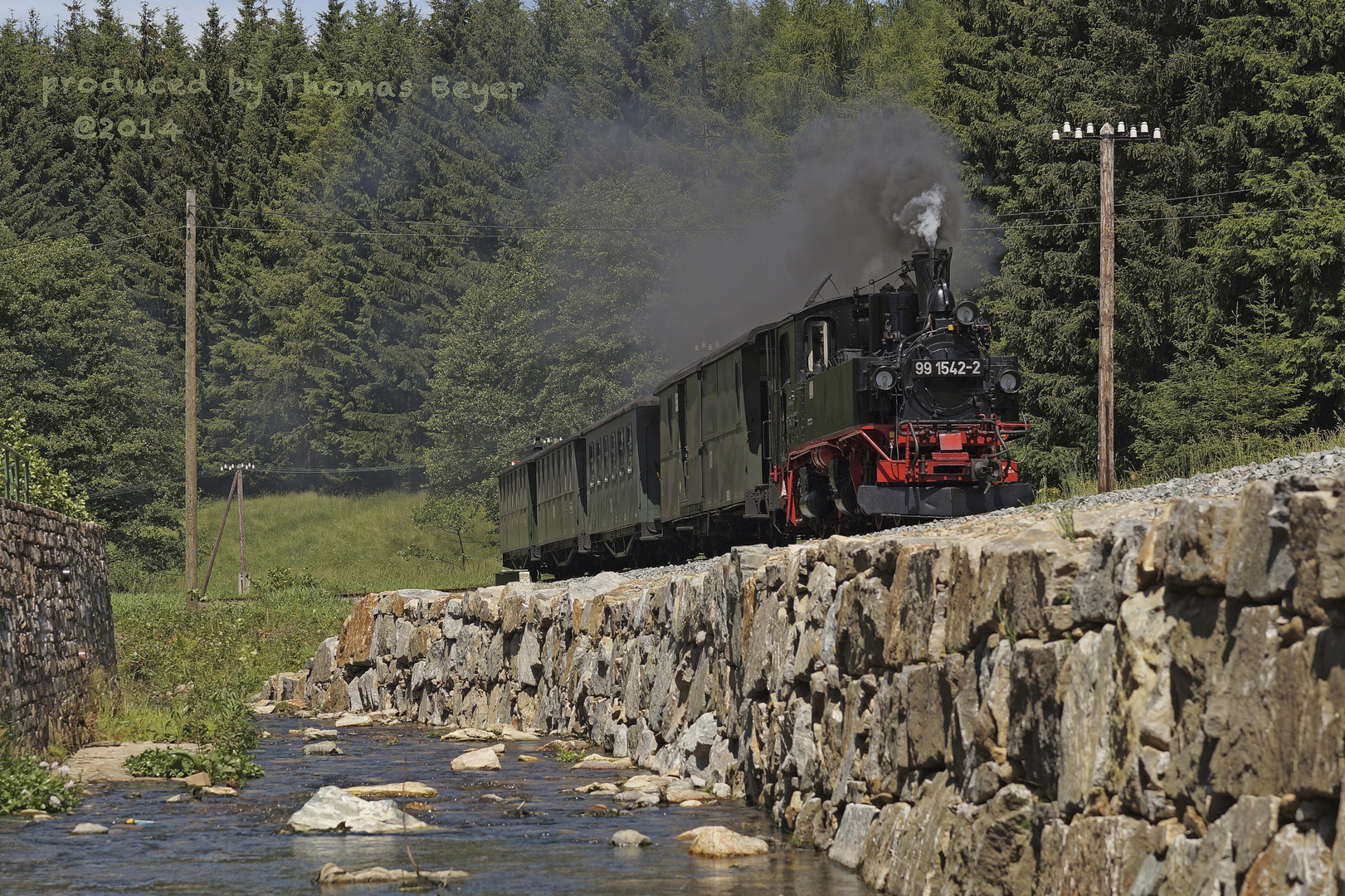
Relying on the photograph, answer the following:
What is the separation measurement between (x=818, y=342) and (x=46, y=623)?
902 centimetres

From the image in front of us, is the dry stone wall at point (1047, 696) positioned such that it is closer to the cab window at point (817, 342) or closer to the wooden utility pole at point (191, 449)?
the cab window at point (817, 342)

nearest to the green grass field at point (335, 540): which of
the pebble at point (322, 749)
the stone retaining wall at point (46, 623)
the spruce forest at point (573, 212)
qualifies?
the spruce forest at point (573, 212)

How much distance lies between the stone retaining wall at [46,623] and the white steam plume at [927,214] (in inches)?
547

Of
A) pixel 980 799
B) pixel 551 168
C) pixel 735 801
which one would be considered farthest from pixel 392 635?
pixel 551 168

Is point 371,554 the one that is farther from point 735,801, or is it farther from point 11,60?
point 735,801

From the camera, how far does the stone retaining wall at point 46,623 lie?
1235cm

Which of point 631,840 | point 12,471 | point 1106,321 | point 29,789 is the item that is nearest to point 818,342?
point 1106,321

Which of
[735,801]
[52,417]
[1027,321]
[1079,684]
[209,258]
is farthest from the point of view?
[209,258]

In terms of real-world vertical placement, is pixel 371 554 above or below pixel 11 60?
below

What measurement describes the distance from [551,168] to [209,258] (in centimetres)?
2197

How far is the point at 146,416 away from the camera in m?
54.9

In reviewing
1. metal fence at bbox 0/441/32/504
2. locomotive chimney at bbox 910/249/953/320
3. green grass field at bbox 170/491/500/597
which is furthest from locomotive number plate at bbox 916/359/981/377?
green grass field at bbox 170/491/500/597

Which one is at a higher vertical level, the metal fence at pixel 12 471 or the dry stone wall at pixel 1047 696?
the metal fence at pixel 12 471

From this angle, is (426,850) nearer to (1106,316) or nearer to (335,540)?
(1106,316)
